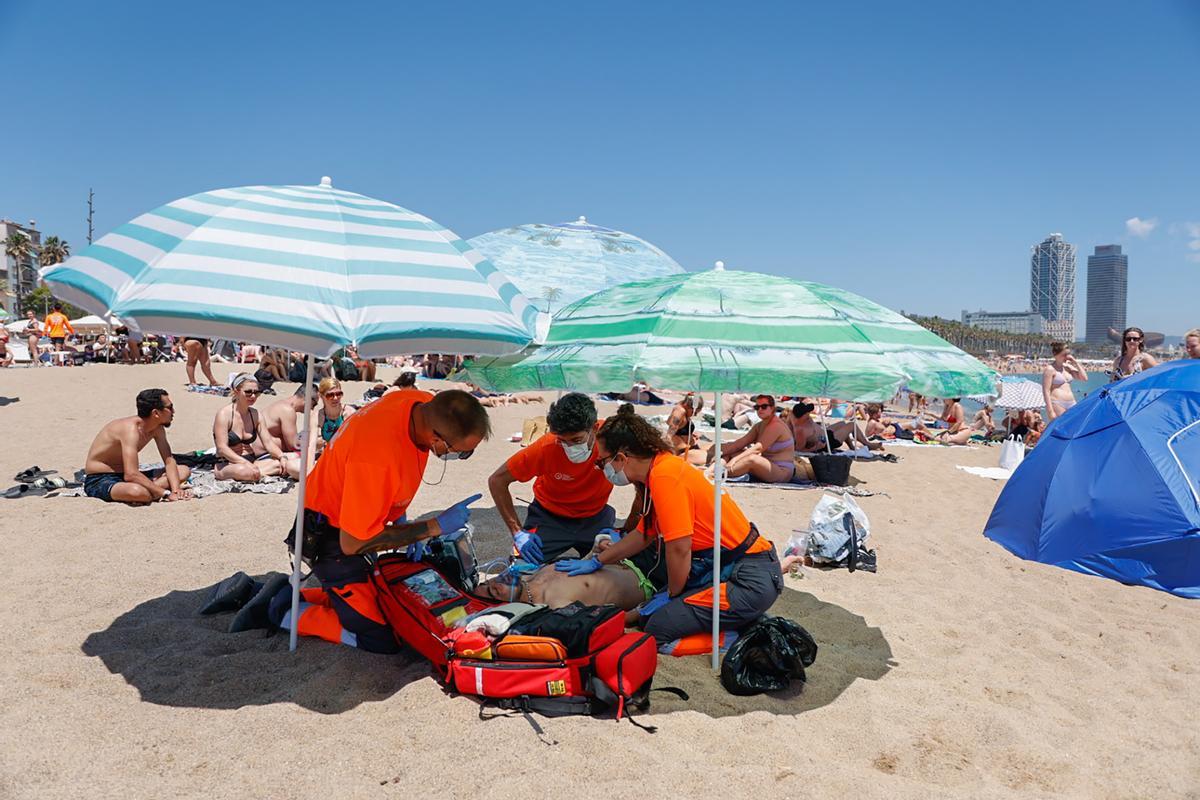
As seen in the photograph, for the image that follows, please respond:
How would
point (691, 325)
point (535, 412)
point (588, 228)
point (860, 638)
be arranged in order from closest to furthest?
point (691, 325) < point (860, 638) < point (588, 228) < point (535, 412)

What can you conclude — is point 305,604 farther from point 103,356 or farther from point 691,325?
point 103,356

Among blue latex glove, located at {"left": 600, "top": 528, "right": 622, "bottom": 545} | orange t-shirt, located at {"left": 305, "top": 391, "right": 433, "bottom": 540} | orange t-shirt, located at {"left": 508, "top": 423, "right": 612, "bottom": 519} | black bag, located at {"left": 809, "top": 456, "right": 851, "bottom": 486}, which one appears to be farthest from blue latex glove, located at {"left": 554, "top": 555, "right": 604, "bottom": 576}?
black bag, located at {"left": 809, "top": 456, "right": 851, "bottom": 486}

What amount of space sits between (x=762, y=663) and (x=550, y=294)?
12.5 ft

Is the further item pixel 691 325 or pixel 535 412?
pixel 535 412

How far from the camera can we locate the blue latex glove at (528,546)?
4477 mm

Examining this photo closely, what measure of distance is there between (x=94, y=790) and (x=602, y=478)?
297cm

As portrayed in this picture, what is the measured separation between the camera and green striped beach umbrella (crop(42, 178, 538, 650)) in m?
2.55

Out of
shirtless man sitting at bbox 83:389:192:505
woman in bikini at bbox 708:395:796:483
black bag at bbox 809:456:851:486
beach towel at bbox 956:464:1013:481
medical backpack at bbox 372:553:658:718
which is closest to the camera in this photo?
medical backpack at bbox 372:553:658:718

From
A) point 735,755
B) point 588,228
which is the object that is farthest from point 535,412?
point 735,755

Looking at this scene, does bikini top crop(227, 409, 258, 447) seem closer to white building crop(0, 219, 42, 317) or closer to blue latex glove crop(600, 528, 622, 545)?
blue latex glove crop(600, 528, 622, 545)

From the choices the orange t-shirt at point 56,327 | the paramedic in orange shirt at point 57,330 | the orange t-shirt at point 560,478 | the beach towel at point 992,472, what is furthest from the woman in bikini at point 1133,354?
the orange t-shirt at point 56,327

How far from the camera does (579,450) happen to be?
14.3 ft

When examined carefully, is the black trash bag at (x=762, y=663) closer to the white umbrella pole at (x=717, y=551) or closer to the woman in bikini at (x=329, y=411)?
the white umbrella pole at (x=717, y=551)

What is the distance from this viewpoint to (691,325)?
122 inches
